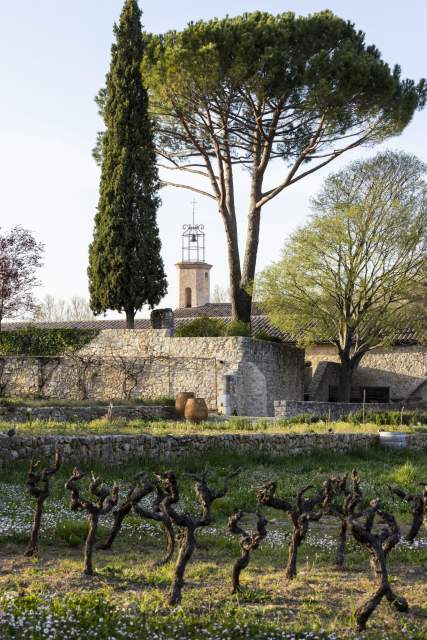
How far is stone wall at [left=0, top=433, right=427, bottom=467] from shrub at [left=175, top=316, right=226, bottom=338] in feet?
38.3

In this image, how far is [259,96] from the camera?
1182 inches

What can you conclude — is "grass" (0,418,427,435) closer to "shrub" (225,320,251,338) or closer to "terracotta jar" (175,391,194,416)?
"terracotta jar" (175,391,194,416)

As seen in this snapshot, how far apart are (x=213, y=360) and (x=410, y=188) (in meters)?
10.0

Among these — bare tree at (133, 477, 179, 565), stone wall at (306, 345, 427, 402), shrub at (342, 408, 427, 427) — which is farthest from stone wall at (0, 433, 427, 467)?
stone wall at (306, 345, 427, 402)

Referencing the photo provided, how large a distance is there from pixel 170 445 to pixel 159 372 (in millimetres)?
13689

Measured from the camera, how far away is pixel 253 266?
32.3m

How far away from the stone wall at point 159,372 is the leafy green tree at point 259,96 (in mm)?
3179

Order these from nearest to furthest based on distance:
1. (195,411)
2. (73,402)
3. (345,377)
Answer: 1. (195,411)
2. (73,402)
3. (345,377)

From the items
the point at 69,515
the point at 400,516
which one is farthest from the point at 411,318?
the point at 69,515

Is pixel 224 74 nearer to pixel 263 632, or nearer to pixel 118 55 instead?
pixel 118 55

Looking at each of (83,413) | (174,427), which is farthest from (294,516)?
(83,413)

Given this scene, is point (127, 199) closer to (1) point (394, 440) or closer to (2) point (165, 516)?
(1) point (394, 440)

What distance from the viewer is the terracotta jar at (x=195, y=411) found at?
22516 mm

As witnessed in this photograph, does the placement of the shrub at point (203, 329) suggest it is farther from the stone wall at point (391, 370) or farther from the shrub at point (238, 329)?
the stone wall at point (391, 370)
